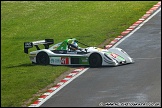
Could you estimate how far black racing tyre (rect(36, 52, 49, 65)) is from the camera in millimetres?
30625

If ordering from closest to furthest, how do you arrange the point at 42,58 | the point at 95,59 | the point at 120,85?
the point at 120,85
the point at 95,59
the point at 42,58

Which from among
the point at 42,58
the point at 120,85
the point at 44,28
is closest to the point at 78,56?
the point at 42,58

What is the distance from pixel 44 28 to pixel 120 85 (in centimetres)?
1487

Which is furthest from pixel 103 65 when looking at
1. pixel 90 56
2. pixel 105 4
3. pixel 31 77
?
pixel 105 4

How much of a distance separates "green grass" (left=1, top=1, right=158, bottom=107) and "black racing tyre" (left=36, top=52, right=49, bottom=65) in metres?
0.46

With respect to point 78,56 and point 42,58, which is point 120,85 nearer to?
point 78,56

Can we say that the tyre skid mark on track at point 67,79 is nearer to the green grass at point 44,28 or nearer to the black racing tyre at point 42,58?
the green grass at point 44,28

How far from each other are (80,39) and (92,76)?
835 centimetres

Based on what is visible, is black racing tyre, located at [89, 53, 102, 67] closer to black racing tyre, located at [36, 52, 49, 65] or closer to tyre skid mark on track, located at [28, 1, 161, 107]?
tyre skid mark on track, located at [28, 1, 161, 107]

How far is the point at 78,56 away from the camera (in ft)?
97.7

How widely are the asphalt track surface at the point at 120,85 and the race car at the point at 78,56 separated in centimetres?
35

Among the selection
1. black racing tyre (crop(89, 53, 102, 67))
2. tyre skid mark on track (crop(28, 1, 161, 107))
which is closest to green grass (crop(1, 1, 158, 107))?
tyre skid mark on track (crop(28, 1, 161, 107))

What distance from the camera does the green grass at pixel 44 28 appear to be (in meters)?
27.3

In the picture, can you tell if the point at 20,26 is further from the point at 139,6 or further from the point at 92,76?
the point at 92,76
